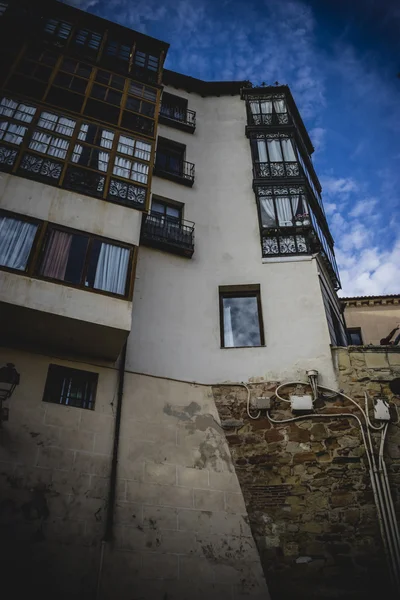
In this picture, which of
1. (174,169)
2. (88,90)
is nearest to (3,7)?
(88,90)

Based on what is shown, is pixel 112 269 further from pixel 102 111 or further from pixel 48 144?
pixel 102 111

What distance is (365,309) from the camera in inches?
760

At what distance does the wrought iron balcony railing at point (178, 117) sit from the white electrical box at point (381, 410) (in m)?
10.9

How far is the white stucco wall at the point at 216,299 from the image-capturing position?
33.3 feet

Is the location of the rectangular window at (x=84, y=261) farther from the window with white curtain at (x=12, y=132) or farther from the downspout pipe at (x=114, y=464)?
the window with white curtain at (x=12, y=132)

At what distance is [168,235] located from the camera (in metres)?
12.1

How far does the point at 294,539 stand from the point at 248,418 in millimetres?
2452

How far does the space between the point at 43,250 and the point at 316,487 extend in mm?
7171

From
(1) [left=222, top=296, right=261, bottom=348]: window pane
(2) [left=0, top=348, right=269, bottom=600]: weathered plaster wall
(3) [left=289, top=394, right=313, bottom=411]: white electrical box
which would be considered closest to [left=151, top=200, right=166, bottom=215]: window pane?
(1) [left=222, top=296, right=261, bottom=348]: window pane

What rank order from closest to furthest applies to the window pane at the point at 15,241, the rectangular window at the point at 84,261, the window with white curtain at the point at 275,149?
the window pane at the point at 15,241, the rectangular window at the point at 84,261, the window with white curtain at the point at 275,149

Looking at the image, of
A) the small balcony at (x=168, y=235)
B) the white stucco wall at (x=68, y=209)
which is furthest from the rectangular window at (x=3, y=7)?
the small balcony at (x=168, y=235)

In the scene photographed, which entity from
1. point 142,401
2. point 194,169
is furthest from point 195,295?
point 194,169

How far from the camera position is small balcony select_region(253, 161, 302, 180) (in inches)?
545

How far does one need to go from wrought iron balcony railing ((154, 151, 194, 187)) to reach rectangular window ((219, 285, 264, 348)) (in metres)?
4.22
